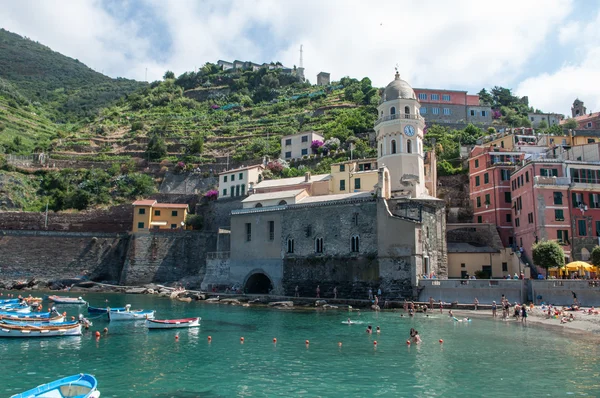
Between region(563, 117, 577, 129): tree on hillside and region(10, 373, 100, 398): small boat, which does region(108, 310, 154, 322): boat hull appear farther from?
region(563, 117, 577, 129): tree on hillside

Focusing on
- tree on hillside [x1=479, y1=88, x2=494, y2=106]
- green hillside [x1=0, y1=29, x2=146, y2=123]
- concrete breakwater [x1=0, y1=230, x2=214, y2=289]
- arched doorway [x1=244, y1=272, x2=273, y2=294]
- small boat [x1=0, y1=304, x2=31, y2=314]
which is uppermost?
green hillside [x1=0, y1=29, x2=146, y2=123]

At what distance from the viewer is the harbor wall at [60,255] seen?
172 ft

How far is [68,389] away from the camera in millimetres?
12859

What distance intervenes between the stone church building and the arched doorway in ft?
0.32

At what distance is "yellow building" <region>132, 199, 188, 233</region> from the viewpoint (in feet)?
180

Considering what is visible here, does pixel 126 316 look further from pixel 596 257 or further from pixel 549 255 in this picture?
pixel 596 257

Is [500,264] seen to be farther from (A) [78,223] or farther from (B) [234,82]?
(B) [234,82]

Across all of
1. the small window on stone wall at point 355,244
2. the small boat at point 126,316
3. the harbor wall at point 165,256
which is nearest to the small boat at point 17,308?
the small boat at point 126,316

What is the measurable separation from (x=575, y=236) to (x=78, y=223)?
50.9 m

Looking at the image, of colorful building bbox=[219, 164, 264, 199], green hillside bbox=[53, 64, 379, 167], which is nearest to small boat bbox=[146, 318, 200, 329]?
colorful building bbox=[219, 164, 264, 199]

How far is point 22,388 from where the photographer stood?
1556 centimetres

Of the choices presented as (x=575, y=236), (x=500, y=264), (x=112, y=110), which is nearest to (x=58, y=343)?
(x=500, y=264)

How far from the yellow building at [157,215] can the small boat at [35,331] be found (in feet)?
96.8

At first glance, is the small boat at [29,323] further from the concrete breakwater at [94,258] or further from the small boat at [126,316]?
the concrete breakwater at [94,258]
